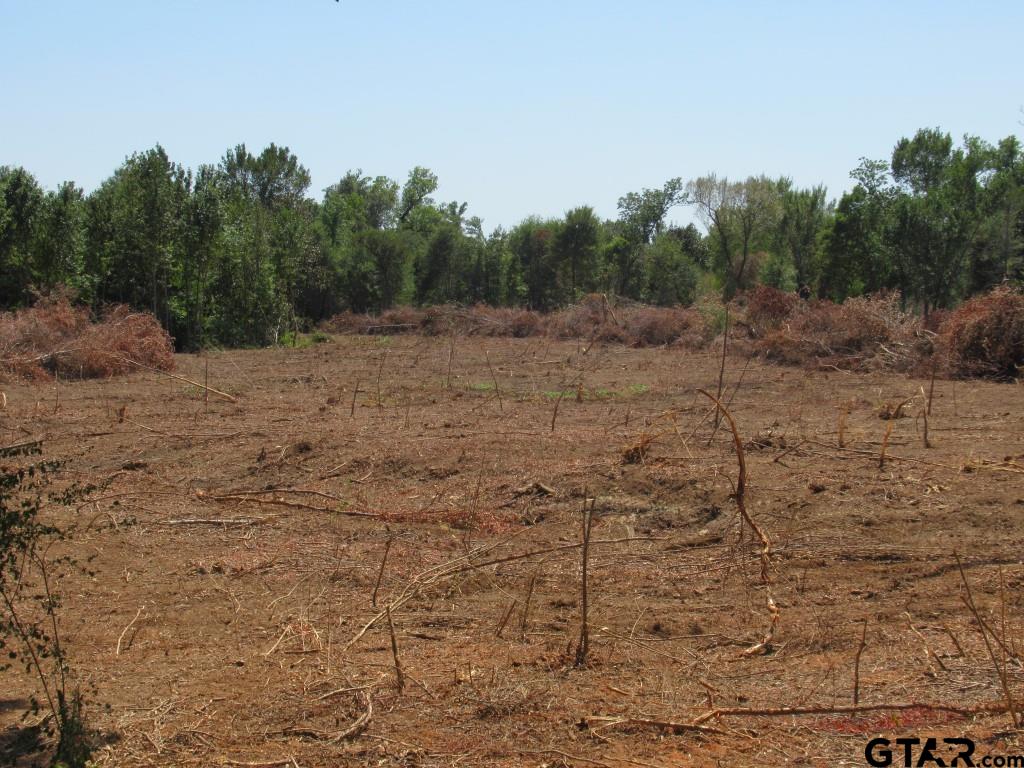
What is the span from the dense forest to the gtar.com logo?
75.6 feet

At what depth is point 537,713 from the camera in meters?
4.59

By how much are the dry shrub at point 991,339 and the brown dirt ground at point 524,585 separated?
556cm

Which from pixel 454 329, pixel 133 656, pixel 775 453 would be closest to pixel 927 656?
pixel 133 656

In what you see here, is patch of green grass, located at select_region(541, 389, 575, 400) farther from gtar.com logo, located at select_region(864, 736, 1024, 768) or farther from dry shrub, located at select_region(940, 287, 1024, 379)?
gtar.com logo, located at select_region(864, 736, 1024, 768)

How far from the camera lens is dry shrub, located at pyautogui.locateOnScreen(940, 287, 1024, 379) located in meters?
19.0

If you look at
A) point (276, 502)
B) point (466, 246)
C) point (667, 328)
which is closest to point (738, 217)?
point (466, 246)

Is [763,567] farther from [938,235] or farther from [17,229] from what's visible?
[938,235]

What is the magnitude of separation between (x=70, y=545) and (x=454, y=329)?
24299 mm

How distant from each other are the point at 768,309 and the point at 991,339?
7084mm

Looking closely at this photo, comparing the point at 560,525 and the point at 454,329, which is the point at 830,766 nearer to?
the point at 560,525

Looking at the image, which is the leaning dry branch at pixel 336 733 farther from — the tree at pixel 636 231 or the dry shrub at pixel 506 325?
the tree at pixel 636 231

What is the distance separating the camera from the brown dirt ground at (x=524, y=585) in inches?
175

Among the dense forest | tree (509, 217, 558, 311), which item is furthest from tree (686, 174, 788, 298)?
tree (509, 217, 558, 311)

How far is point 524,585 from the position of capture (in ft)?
22.4
